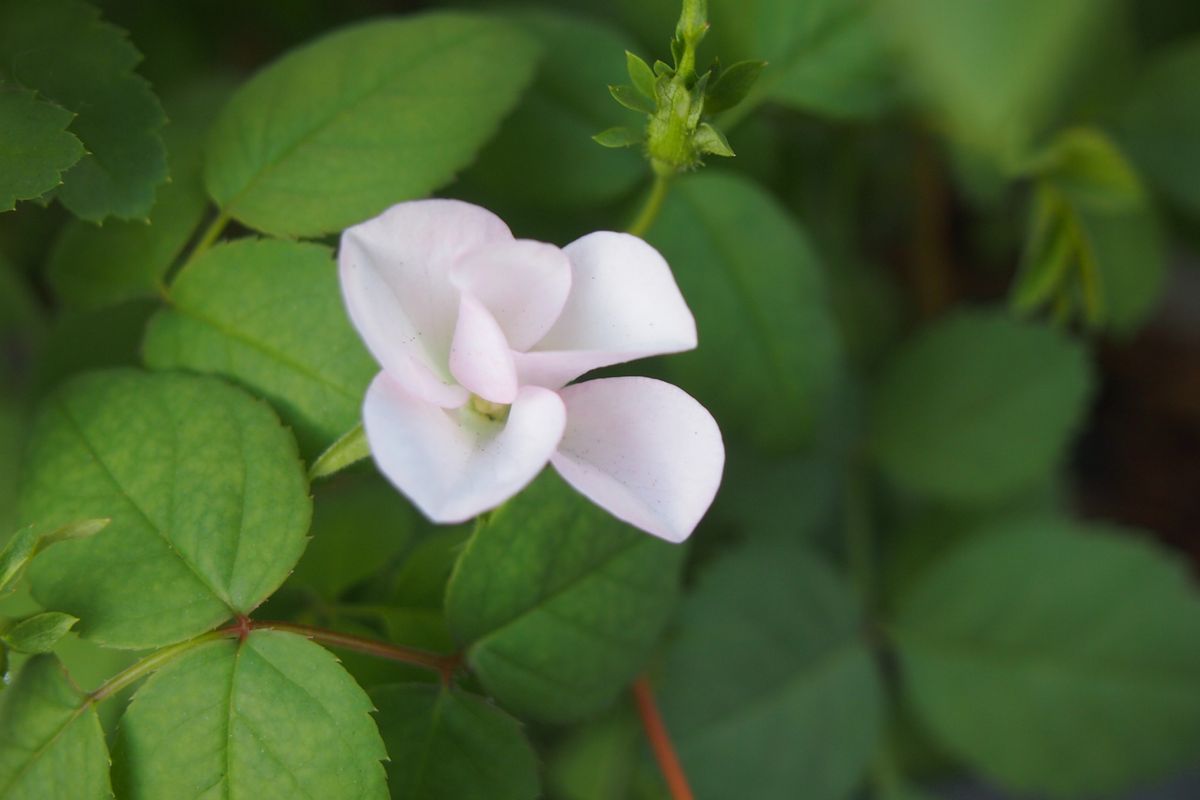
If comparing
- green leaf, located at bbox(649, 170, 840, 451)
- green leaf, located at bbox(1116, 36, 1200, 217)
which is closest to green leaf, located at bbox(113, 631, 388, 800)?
green leaf, located at bbox(649, 170, 840, 451)

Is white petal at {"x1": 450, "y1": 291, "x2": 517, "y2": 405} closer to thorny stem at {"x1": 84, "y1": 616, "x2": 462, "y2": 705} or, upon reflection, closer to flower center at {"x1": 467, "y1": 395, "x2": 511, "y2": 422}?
flower center at {"x1": 467, "y1": 395, "x2": 511, "y2": 422}

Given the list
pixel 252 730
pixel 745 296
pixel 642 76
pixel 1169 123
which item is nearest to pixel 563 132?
pixel 745 296

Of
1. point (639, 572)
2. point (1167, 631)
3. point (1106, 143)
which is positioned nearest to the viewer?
point (639, 572)

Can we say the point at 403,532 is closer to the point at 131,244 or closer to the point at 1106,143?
the point at 131,244

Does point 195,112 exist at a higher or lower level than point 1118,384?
higher

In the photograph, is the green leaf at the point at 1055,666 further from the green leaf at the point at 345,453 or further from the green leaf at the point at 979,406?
the green leaf at the point at 345,453

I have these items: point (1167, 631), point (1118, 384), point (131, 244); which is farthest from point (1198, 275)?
point (131, 244)

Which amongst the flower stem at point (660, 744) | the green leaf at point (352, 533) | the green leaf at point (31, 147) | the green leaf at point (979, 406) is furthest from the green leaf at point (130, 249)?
the green leaf at point (979, 406)
